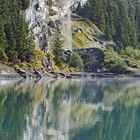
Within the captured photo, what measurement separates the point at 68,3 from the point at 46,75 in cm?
7725

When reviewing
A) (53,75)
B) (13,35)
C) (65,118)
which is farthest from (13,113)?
(53,75)

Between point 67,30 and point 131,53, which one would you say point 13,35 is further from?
point 131,53

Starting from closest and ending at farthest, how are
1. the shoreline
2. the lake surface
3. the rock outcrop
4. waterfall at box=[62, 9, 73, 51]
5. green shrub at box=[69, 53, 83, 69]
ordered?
the lake surface, the shoreline, green shrub at box=[69, 53, 83, 69], the rock outcrop, waterfall at box=[62, 9, 73, 51]

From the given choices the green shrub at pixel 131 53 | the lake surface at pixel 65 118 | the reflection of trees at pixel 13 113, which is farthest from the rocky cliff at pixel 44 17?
the reflection of trees at pixel 13 113

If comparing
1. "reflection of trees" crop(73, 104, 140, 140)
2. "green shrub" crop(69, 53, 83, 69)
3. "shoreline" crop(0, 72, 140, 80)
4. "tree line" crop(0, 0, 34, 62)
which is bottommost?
"shoreline" crop(0, 72, 140, 80)

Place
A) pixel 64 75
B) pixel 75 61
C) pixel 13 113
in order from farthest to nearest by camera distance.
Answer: pixel 75 61, pixel 64 75, pixel 13 113

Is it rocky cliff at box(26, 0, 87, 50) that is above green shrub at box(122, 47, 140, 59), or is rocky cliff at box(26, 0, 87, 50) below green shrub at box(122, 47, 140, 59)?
above

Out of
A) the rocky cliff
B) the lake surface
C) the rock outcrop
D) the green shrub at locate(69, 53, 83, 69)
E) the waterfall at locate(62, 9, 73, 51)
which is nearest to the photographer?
the lake surface

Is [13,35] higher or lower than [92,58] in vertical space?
higher

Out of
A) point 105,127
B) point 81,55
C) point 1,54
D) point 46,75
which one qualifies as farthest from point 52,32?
point 105,127

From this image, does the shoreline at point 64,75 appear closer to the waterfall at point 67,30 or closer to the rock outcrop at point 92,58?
the rock outcrop at point 92,58

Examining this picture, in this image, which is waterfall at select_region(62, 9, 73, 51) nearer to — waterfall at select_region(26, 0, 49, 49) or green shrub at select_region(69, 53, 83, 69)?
green shrub at select_region(69, 53, 83, 69)

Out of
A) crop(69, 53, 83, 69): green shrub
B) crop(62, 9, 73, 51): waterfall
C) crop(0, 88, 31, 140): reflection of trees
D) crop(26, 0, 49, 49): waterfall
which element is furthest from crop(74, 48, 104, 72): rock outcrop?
crop(0, 88, 31, 140): reflection of trees

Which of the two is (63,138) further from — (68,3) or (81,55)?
(68,3)
